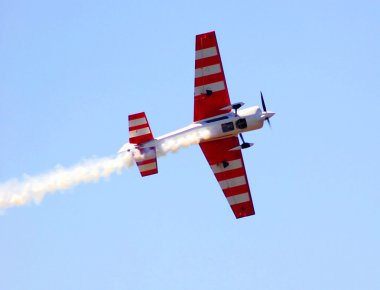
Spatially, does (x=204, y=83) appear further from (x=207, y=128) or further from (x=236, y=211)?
(x=236, y=211)

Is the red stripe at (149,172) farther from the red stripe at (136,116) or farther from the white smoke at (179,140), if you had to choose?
the red stripe at (136,116)

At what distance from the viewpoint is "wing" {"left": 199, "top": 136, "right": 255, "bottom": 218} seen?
38844mm

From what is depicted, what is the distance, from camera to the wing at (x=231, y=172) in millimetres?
38844

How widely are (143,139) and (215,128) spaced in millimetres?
3348

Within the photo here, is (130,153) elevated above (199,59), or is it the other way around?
(199,59)

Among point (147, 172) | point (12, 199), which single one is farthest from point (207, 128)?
point (12, 199)

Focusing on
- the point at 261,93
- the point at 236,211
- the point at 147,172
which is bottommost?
the point at 236,211

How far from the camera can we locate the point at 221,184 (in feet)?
131

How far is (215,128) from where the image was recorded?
1483 inches

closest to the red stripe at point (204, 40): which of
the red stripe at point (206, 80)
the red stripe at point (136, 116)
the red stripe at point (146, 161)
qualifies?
the red stripe at point (206, 80)

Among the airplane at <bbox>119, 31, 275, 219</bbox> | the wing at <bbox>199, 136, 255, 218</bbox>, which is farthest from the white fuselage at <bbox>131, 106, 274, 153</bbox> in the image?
the wing at <bbox>199, 136, 255, 218</bbox>

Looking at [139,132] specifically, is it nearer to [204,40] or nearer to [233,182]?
[204,40]

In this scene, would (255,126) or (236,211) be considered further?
(236,211)

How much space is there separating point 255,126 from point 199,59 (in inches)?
158
